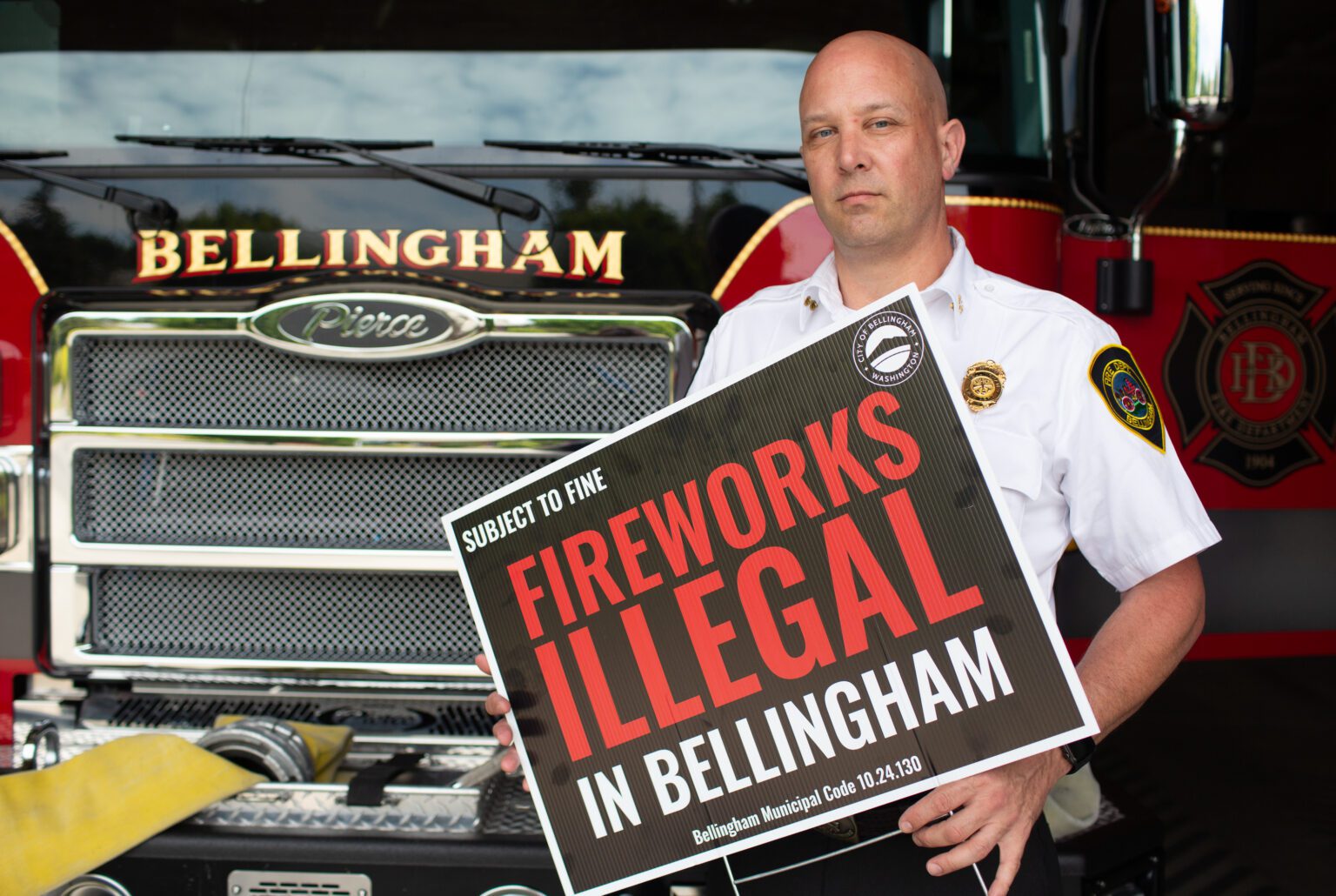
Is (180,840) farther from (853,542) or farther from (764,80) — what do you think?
(764,80)

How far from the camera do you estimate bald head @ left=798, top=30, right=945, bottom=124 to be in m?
1.50

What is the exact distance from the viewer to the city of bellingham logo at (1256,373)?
2598mm

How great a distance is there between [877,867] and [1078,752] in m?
0.28

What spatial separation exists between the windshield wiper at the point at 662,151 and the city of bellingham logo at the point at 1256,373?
978 millimetres

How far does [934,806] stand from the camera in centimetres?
129

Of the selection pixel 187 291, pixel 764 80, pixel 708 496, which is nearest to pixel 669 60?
pixel 764 80

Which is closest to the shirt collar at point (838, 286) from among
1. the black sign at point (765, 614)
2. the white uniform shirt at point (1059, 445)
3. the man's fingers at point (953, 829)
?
the white uniform shirt at point (1059, 445)

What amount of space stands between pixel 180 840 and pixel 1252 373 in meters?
2.33

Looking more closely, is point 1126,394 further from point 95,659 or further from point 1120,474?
point 95,659

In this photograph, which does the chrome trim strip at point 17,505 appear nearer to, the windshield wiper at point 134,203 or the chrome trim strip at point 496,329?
the chrome trim strip at point 496,329

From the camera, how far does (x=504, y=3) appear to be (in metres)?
2.31

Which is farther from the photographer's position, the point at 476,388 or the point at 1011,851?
the point at 476,388

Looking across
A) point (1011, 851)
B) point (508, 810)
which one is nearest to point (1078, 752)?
point (1011, 851)

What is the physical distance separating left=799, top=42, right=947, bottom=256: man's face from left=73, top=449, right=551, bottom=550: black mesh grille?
0.93m
